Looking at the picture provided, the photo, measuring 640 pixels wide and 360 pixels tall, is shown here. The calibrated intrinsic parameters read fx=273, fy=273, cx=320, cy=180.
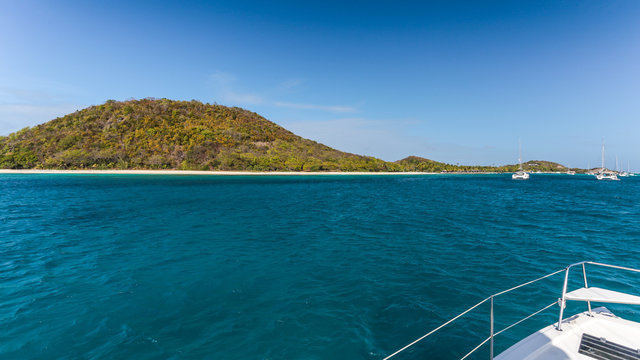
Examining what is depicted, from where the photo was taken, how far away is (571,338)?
5.46m

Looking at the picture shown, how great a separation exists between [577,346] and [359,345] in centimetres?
463

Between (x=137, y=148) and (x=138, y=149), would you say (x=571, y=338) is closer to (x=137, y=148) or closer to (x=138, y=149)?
(x=138, y=149)

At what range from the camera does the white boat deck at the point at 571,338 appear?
4.94 meters

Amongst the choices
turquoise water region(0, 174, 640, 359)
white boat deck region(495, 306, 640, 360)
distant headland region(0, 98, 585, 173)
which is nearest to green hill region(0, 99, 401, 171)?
distant headland region(0, 98, 585, 173)

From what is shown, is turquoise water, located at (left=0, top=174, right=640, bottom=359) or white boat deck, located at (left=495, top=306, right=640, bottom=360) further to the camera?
turquoise water, located at (left=0, top=174, right=640, bottom=359)

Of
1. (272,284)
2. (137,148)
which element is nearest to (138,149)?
(137,148)

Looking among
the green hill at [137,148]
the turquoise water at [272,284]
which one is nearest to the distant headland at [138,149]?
the green hill at [137,148]

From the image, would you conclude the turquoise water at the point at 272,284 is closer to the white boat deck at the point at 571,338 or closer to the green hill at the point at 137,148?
the white boat deck at the point at 571,338

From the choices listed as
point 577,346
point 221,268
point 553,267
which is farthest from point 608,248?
point 221,268

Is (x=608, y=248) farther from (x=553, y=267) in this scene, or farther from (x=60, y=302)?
(x=60, y=302)

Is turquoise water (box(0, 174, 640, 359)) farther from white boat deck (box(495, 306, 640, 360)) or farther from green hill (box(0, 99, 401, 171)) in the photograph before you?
green hill (box(0, 99, 401, 171))

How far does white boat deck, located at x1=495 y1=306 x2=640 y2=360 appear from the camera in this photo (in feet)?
16.2

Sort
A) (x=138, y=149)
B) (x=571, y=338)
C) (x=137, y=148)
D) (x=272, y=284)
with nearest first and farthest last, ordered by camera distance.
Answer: (x=571, y=338) → (x=272, y=284) → (x=138, y=149) → (x=137, y=148)

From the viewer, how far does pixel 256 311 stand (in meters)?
9.15
